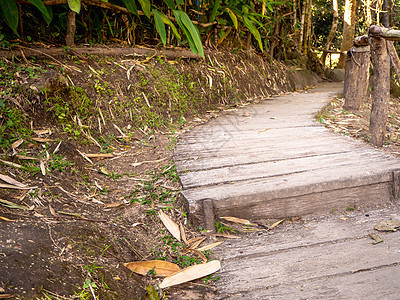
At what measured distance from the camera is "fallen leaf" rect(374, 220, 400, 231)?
1.76 meters

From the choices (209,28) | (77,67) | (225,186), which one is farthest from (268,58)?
(225,186)

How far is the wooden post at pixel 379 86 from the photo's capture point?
8.81 ft

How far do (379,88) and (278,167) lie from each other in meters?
1.28

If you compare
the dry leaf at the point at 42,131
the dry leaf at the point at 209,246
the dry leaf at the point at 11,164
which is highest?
the dry leaf at the point at 42,131

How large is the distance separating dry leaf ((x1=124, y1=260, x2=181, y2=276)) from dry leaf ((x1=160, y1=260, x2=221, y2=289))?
0.04 metres

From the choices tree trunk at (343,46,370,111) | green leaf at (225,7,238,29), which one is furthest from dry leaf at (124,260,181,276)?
tree trunk at (343,46,370,111)

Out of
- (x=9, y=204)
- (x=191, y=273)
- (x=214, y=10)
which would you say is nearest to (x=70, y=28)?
(x=9, y=204)

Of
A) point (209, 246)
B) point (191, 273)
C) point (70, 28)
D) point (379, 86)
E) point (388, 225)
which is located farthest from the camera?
point (379, 86)

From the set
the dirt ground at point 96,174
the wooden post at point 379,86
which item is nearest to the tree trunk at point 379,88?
the wooden post at point 379,86

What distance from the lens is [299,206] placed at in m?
1.91

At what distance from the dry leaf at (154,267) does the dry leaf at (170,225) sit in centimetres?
19

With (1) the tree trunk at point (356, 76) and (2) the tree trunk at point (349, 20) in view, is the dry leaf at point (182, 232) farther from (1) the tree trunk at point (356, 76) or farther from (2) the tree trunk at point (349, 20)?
(2) the tree trunk at point (349, 20)

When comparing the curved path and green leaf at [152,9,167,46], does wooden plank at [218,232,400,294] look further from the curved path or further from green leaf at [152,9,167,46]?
green leaf at [152,9,167,46]

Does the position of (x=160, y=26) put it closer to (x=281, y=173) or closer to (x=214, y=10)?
(x=214, y=10)
